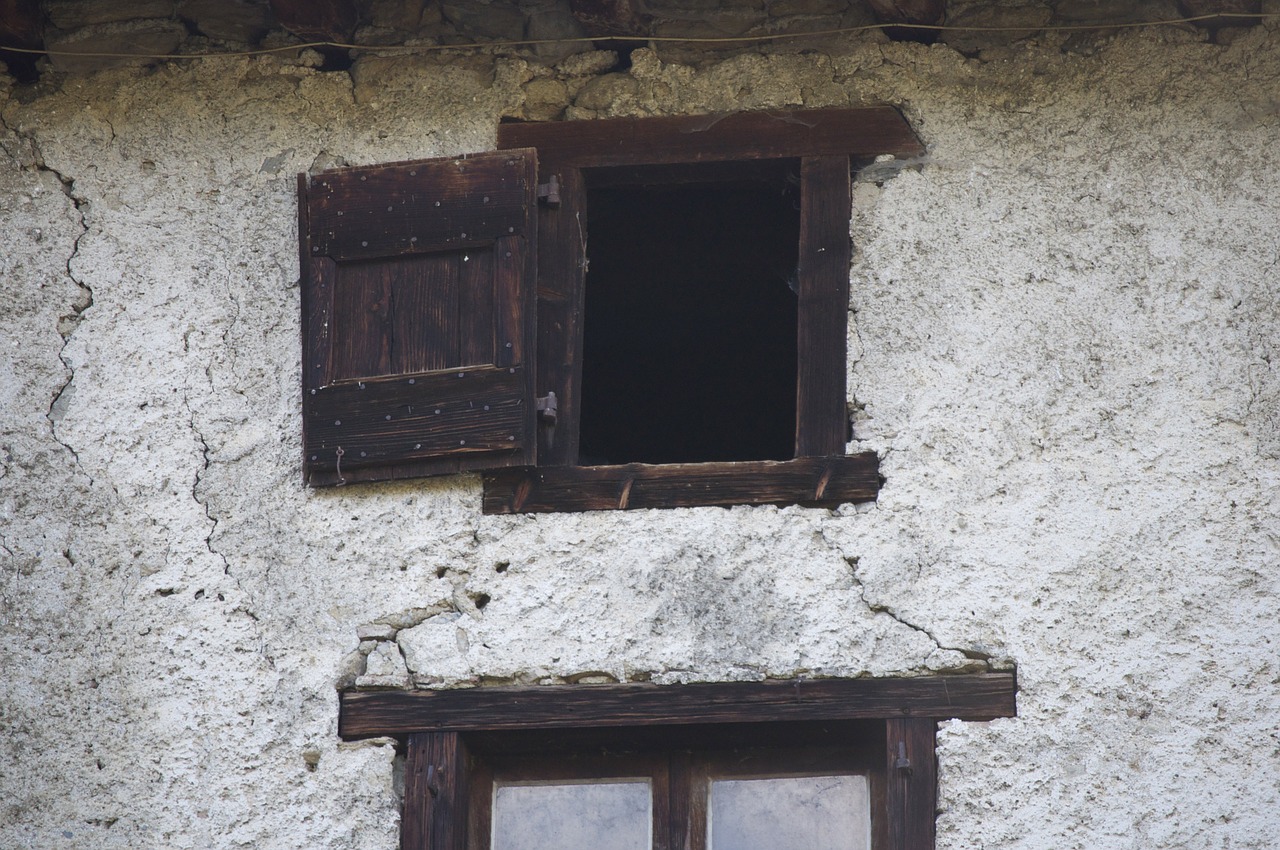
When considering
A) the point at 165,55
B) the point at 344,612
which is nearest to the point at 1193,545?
the point at 344,612

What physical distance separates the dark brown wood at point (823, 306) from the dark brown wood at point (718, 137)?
0.07m

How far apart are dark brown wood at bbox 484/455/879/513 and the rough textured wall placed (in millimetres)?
43

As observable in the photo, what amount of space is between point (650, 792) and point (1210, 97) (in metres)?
2.40

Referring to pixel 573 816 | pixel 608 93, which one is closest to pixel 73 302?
pixel 608 93

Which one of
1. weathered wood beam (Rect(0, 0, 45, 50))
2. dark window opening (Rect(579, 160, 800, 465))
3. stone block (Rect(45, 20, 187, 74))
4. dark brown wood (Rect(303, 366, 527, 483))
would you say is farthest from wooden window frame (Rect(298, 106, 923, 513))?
weathered wood beam (Rect(0, 0, 45, 50))

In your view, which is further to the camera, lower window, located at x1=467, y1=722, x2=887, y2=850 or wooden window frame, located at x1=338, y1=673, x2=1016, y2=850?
lower window, located at x1=467, y1=722, x2=887, y2=850

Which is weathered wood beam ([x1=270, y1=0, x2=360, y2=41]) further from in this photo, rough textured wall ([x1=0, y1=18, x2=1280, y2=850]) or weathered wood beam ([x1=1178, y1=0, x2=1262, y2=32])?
weathered wood beam ([x1=1178, y1=0, x2=1262, y2=32])

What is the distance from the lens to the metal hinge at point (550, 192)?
4477mm

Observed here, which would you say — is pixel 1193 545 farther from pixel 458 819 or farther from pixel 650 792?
pixel 458 819

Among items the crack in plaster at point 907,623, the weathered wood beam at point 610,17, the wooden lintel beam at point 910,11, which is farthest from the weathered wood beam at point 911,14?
the crack in plaster at point 907,623

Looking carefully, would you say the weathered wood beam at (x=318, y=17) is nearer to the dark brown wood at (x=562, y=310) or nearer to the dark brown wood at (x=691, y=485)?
the dark brown wood at (x=562, y=310)

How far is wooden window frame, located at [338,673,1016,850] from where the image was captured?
Answer: 12.9 feet

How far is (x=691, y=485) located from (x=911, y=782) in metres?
0.92

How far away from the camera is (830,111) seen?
14.9 feet
